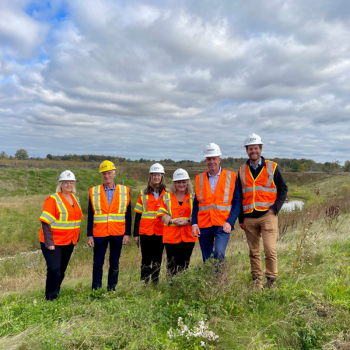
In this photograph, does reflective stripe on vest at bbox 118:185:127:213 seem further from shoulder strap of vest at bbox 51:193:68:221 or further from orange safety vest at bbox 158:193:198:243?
shoulder strap of vest at bbox 51:193:68:221

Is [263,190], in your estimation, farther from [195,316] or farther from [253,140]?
[195,316]

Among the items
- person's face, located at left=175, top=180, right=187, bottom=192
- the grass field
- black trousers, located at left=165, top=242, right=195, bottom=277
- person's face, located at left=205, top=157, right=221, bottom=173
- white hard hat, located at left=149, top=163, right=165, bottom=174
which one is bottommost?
the grass field

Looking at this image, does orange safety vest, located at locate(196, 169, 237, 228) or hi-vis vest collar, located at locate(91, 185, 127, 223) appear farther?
hi-vis vest collar, located at locate(91, 185, 127, 223)

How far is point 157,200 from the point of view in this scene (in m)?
4.97

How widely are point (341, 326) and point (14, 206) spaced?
916 inches

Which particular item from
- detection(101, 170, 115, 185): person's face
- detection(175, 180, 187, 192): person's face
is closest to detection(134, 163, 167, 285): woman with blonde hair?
detection(175, 180, 187, 192): person's face

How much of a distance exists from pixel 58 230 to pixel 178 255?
2060 mm

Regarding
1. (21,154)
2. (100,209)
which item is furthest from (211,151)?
(21,154)

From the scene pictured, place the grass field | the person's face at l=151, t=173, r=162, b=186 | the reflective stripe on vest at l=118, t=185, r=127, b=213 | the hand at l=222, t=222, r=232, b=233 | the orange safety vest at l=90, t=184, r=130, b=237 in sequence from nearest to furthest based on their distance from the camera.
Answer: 1. the grass field
2. the hand at l=222, t=222, r=232, b=233
3. the orange safety vest at l=90, t=184, r=130, b=237
4. the reflective stripe on vest at l=118, t=185, r=127, b=213
5. the person's face at l=151, t=173, r=162, b=186

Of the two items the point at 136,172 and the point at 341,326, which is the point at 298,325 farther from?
the point at 136,172

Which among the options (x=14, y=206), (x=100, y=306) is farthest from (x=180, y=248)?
(x=14, y=206)

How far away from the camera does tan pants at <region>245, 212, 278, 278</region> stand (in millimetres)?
4305

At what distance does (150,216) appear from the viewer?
4891 millimetres

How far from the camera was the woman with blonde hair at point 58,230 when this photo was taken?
4367mm
